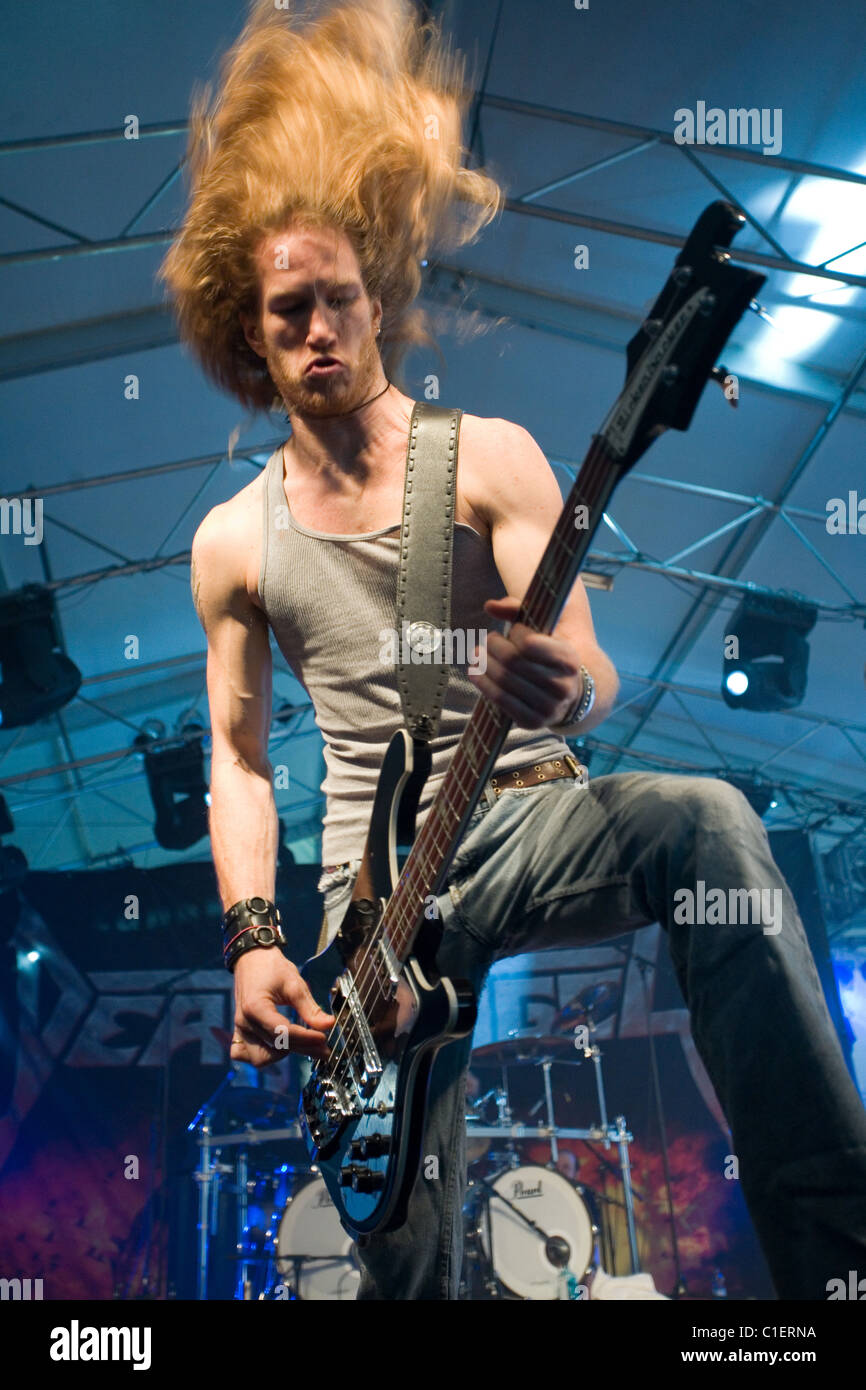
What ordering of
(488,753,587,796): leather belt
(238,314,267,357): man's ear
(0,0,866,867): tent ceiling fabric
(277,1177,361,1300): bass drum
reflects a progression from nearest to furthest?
(488,753,587,796): leather belt
(238,314,267,357): man's ear
(0,0,866,867): tent ceiling fabric
(277,1177,361,1300): bass drum

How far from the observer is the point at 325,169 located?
231 cm

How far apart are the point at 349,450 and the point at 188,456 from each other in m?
5.93

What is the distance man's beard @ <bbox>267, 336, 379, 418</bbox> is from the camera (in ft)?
7.23

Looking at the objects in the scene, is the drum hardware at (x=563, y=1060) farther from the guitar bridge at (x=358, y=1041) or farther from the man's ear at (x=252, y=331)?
the man's ear at (x=252, y=331)

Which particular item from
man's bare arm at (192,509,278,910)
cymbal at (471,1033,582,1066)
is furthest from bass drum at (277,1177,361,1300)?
man's bare arm at (192,509,278,910)

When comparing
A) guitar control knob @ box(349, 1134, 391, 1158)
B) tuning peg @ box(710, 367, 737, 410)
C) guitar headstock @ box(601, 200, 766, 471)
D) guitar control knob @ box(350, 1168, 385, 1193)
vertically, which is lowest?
guitar control knob @ box(350, 1168, 385, 1193)

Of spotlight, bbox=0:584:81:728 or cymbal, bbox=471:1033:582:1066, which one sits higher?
spotlight, bbox=0:584:81:728

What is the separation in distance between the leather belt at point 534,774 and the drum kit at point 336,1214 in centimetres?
538

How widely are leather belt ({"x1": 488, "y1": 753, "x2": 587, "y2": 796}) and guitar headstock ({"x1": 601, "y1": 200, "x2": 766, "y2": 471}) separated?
0.71 metres

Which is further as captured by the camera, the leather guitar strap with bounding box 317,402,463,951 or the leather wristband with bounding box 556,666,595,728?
the leather guitar strap with bounding box 317,402,463,951

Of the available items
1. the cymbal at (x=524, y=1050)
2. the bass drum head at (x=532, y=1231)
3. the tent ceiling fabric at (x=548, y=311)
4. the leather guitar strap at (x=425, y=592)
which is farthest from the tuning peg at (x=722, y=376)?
the bass drum head at (x=532, y=1231)

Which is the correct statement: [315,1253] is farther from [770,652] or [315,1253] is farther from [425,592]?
[425,592]

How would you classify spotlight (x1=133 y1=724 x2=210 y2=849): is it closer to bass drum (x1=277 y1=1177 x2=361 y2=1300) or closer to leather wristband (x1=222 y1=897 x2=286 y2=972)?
bass drum (x1=277 y1=1177 x2=361 y2=1300)

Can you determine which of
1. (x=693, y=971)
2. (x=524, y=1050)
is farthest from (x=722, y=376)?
(x=524, y=1050)
